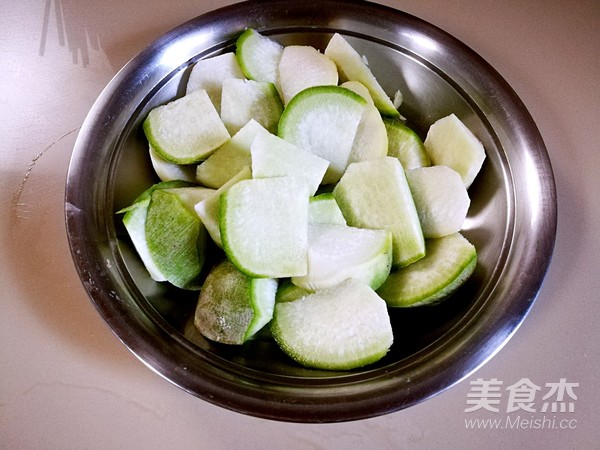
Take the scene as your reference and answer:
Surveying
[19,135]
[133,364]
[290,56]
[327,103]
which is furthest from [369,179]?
[19,135]

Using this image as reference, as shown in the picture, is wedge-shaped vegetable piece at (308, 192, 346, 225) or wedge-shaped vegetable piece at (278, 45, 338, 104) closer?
wedge-shaped vegetable piece at (308, 192, 346, 225)

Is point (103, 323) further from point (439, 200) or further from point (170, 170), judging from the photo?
point (439, 200)

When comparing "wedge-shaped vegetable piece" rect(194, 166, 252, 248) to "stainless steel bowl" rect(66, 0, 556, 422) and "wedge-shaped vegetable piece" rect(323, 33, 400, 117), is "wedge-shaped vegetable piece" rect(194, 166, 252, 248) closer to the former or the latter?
"stainless steel bowl" rect(66, 0, 556, 422)

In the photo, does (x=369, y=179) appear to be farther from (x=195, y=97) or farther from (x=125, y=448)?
(x=125, y=448)

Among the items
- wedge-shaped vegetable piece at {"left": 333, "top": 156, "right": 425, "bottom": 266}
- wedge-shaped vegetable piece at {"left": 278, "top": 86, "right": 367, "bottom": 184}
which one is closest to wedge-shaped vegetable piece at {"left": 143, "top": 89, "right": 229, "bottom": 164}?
wedge-shaped vegetable piece at {"left": 278, "top": 86, "right": 367, "bottom": 184}

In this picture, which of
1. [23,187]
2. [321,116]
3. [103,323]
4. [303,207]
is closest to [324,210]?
[303,207]
